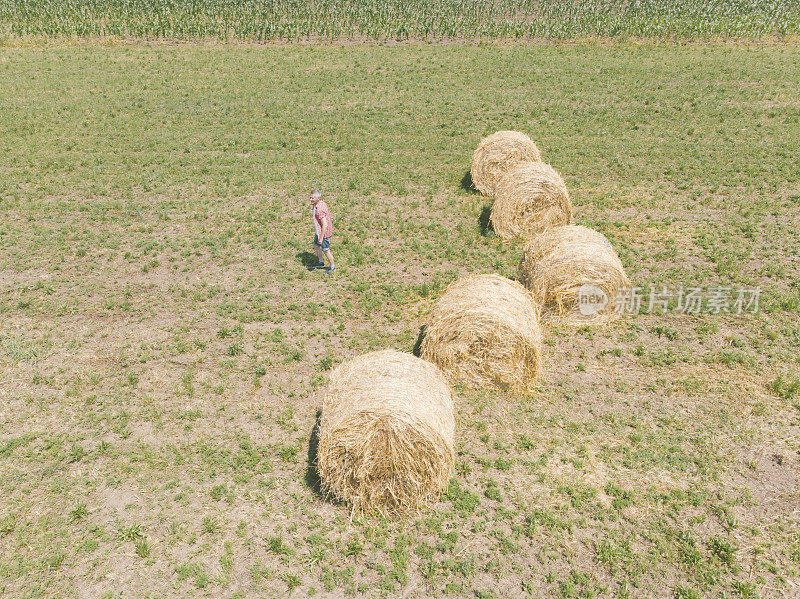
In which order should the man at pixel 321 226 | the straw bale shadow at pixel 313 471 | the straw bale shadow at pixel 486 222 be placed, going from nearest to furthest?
the straw bale shadow at pixel 313 471
the man at pixel 321 226
the straw bale shadow at pixel 486 222

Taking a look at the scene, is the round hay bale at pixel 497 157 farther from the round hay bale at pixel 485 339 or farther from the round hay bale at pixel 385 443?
the round hay bale at pixel 385 443

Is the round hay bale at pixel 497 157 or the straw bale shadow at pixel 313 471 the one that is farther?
the round hay bale at pixel 497 157

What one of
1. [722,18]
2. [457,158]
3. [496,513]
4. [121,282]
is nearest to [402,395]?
[496,513]

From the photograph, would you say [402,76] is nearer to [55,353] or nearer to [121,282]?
[121,282]

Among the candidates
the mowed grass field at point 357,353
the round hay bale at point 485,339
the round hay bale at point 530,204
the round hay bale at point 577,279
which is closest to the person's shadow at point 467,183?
the mowed grass field at point 357,353

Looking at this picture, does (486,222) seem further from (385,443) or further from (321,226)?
(385,443)

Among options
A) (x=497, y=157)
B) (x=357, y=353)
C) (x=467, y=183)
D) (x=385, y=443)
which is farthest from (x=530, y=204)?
(x=385, y=443)
